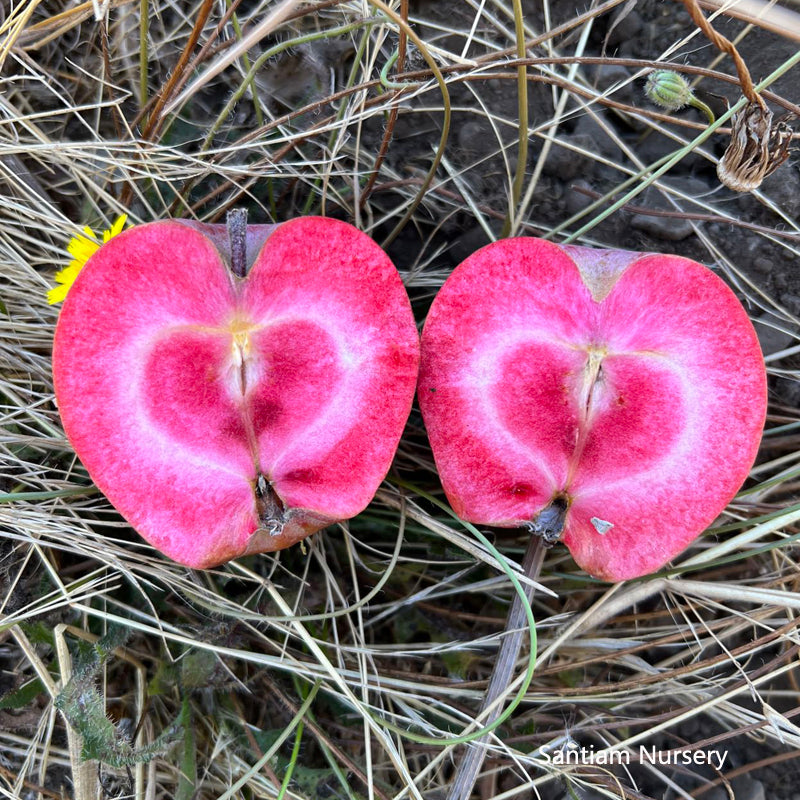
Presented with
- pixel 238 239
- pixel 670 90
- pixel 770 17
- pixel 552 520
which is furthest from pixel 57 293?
pixel 770 17

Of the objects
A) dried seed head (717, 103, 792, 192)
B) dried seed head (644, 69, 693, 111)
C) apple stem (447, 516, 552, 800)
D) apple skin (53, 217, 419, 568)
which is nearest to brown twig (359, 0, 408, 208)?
apple skin (53, 217, 419, 568)

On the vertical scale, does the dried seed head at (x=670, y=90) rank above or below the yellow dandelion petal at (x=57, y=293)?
above

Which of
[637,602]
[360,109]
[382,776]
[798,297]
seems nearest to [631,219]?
[798,297]

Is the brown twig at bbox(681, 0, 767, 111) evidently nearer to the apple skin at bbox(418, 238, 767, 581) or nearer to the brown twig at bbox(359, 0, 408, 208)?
the apple skin at bbox(418, 238, 767, 581)

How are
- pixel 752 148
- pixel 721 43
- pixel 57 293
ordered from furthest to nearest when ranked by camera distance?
pixel 57 293, pixel 752 148, pixel 721 43

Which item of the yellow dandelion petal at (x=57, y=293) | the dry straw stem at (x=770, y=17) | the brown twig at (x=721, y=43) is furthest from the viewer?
the yellow dandelion petal at (x=57, y=293)

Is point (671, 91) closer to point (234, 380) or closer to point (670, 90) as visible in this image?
point (670, 90)

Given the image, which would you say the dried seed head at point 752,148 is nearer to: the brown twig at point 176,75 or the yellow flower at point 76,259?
the brown twig at point 176,75

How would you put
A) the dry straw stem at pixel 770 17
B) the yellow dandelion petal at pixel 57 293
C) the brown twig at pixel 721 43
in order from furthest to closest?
the yellow dandelion petal at pixel 57 293 < the dry straw stem at pixel 770 17 < the brown twig at pixel 721 43

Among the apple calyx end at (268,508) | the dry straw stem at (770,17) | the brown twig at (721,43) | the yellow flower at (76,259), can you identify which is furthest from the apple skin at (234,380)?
the dry straw stem at (770,17)
